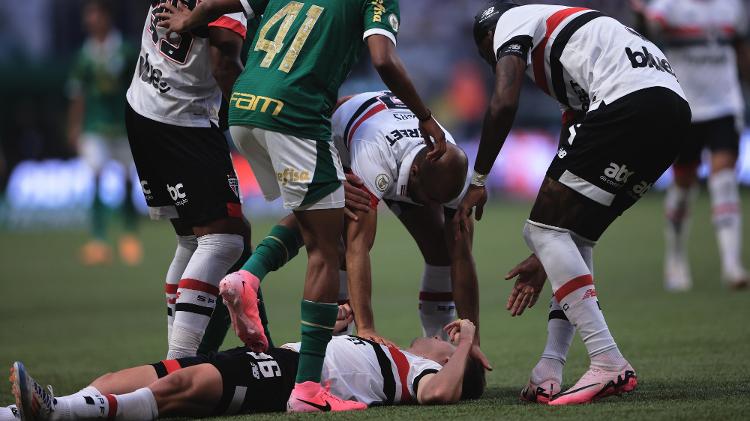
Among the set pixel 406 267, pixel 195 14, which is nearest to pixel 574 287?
pixel 195 14

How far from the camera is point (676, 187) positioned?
977cm

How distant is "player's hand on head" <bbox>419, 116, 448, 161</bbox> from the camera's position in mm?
4941

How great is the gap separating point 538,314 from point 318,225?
4337 mm

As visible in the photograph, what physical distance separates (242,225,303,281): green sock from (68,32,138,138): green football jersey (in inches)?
350

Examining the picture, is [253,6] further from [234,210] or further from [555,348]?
[555,348]

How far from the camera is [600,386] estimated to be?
4.71 metres

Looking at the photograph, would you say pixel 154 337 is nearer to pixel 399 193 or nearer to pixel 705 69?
pixel 399 193

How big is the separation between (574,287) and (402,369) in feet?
2.84

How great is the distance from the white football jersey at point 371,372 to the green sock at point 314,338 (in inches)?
6.0

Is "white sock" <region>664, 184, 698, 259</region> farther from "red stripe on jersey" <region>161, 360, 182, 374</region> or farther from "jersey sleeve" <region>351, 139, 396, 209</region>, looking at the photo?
"red stripe on jersey" <region>161, 360, 182, 374</region>

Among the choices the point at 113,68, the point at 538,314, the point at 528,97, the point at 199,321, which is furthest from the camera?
the point at 528,97

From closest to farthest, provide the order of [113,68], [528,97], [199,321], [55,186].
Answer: [199,321], [113,68], [55,186], [528,97]

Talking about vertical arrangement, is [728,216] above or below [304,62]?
below

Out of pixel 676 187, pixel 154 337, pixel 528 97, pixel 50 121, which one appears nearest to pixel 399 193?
pixel 154 337
